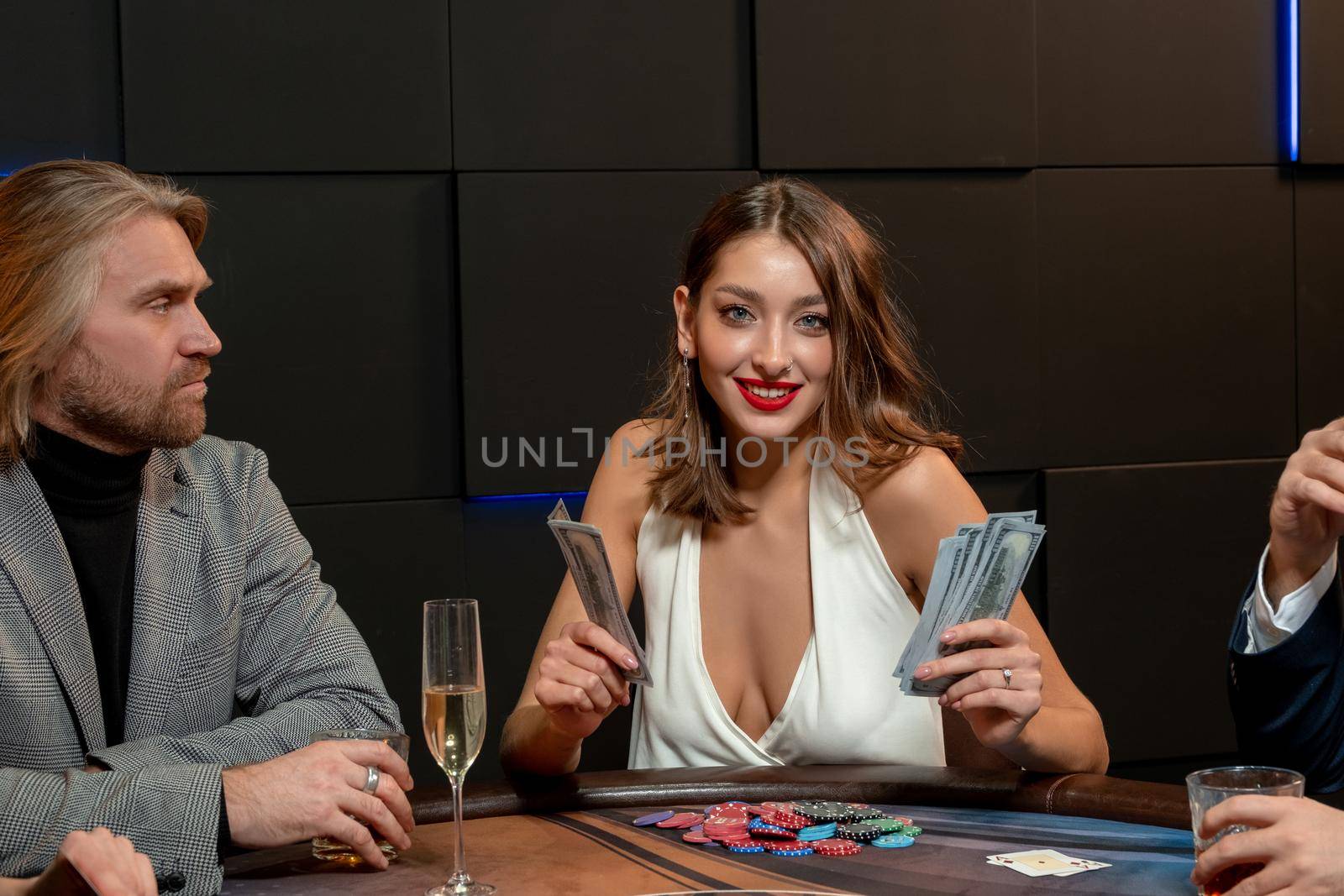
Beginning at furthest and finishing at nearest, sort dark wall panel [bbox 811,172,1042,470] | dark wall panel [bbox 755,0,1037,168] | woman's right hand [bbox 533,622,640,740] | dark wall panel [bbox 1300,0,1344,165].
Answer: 1. dark wall panel [bbox 1300,0,1344,165]
2. dark wall panel [bbox 811,172,1042,470]
3. dark wall panel [bbox 755,0,1037,168]
4. woman's right hand [bbox 533,622,640,740]

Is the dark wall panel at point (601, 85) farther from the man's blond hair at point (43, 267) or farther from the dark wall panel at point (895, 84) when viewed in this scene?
the man's blond hair at point (43, 267)

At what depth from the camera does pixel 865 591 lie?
2.21 meters

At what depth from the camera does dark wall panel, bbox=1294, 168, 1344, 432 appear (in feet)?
12.8

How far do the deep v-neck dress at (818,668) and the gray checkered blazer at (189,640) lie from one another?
0.46 metres

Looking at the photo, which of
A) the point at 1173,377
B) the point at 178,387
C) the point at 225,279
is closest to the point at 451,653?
the point at 178,387

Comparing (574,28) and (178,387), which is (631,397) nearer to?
(574,28)

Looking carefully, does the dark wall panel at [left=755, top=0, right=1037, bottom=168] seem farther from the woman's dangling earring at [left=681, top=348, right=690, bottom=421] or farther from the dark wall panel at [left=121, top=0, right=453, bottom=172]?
the woman's dangling earring at [left=681, top=348, right=690, bottom=421]

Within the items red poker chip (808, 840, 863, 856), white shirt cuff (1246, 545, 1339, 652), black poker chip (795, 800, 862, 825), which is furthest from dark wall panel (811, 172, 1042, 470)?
red poker chip (808, 840, 863, 856)

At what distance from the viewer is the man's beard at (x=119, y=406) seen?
2.03 m

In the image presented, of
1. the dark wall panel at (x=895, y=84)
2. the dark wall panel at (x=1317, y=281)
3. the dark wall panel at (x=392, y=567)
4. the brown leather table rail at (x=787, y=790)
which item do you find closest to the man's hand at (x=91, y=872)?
the brown leather table rail at (x=787, y=790)

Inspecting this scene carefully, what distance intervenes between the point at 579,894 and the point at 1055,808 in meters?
0.60

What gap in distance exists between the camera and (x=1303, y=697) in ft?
5.50

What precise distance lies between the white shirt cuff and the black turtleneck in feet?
5.15

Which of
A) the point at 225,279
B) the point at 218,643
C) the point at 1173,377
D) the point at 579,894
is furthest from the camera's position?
the point at 1173,377
